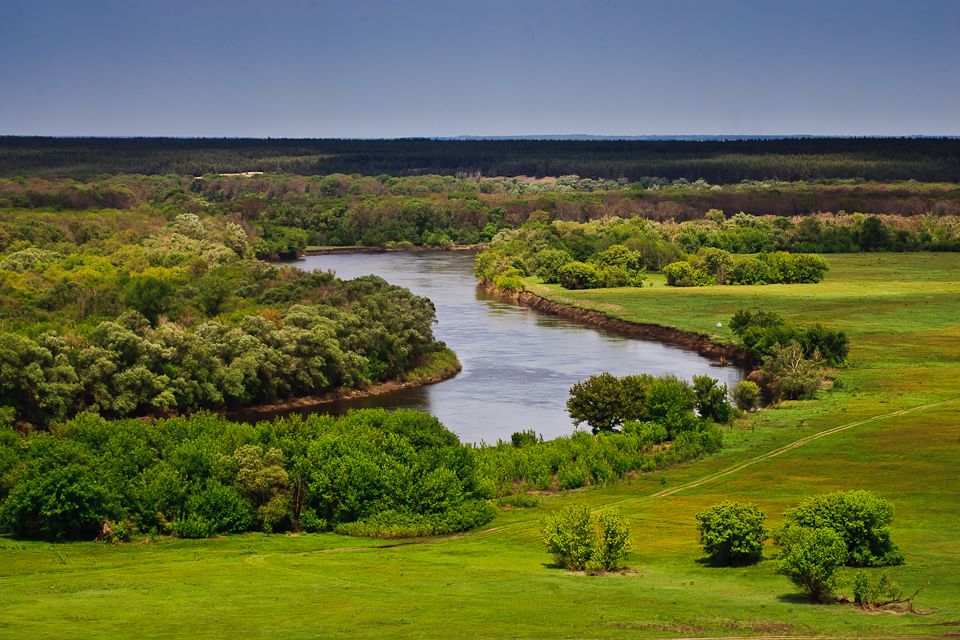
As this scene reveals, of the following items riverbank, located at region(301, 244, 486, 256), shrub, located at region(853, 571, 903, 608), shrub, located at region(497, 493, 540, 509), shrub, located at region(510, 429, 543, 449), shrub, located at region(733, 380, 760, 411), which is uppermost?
shrub, located at region(853, 571, 903, 608)

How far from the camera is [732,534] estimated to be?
42281 mm

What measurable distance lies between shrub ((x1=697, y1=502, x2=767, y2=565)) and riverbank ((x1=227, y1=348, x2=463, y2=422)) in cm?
3760

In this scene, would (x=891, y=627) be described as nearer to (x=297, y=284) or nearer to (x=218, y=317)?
(x=218, y=317)

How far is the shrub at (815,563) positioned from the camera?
37062 millimetres

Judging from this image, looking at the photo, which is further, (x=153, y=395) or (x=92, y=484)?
(x=153, y=395)

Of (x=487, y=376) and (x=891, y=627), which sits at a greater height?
(x=891, y=627)

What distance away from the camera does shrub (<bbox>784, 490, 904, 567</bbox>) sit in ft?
136

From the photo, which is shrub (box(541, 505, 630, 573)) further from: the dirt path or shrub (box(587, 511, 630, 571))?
the dirt path

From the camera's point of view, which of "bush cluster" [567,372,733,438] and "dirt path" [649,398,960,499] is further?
"bush cluster" [567,372,733,438]

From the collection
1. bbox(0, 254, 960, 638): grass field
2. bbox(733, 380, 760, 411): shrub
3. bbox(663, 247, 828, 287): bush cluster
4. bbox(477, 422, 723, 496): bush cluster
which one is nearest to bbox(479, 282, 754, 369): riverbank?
bbox(663, 247, 828, 287): bush cluster

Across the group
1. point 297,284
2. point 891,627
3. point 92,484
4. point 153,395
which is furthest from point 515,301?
point 891,627

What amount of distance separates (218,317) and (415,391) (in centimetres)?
1268

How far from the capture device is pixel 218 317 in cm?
8731

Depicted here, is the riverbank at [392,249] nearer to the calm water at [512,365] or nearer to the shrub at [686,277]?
the calm water at [512,365]
